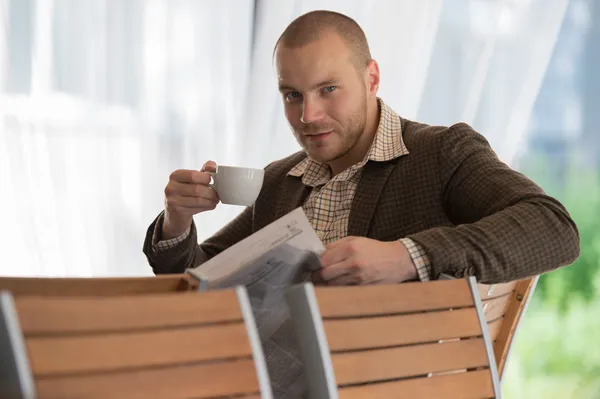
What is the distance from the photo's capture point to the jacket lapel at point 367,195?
1737mm

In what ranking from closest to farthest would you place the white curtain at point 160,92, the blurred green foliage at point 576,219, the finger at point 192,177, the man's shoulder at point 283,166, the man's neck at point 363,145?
the finger at point 192,177
the man's neck at point 363,145
the man's shoulder at point 283,166
the white curtain at point 160,92
the blurred green foliage at point 576,219

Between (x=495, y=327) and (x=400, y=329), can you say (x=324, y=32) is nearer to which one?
(x=495, y=327)

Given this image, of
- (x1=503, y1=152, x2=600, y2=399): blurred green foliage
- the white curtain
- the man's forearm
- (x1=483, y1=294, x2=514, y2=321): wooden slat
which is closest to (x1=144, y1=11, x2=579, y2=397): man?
the man's forearm

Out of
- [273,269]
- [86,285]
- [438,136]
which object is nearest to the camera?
[86,285]

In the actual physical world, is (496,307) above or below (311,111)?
below

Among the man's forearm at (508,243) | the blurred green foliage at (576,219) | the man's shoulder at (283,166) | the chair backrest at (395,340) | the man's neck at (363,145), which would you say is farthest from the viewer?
the blurred green foliage at (576,219)

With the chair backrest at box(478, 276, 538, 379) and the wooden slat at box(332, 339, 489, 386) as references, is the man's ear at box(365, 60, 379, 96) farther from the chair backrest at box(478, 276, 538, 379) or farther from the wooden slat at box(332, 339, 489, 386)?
the wooden slat at box(332, 339, 489, 386)

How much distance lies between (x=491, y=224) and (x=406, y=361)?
16.6 inches

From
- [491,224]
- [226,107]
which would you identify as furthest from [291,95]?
[226,107]

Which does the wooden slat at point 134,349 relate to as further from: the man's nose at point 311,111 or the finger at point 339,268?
the man's nose at point 311,111

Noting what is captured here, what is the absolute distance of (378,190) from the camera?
1.75 meters

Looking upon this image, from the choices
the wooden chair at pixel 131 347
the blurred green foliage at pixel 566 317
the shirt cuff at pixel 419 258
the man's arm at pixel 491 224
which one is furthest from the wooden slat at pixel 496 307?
the blurred green foliage at pixel 566 317

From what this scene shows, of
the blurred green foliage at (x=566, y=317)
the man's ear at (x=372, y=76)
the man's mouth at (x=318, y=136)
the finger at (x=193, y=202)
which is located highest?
the man's ear at (x=372, y=76)

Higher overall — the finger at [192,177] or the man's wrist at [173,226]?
the finger at [192,177]
